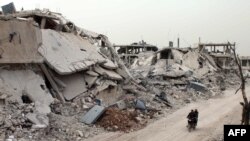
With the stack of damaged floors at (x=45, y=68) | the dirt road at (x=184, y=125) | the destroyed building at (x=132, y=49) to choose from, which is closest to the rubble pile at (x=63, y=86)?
the stack of damaged floors at (x=45, y=68)

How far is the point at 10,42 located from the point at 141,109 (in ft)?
21.8

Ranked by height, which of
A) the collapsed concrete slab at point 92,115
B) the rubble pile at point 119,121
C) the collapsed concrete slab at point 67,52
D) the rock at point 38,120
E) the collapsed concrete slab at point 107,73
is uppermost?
the collapsed concrete slab at point 67,52

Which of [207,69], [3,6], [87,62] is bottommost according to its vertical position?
[207,69]

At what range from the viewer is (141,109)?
18891 millimetres

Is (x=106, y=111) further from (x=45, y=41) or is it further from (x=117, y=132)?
(x=45, y=41)

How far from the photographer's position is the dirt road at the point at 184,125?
48.2 feet

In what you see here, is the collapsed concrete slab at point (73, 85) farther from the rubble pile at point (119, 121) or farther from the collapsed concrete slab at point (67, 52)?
the rubble pile at point (119, 121)

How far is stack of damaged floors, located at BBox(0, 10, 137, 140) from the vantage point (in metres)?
14.9

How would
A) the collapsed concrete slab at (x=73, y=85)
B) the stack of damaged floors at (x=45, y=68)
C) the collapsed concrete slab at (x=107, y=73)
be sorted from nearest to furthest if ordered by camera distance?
the stack of damaged floors at (x=45, y=68)
the collapsed concrete slab at (x=73, y=85)
the collapsed concrete slab at (x=107, y=73)

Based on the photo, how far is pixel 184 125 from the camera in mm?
17234

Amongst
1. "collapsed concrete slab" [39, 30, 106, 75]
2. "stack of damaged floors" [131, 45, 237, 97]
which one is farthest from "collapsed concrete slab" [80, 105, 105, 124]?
"stack of damaged floors" [131, 45, 237, 97]

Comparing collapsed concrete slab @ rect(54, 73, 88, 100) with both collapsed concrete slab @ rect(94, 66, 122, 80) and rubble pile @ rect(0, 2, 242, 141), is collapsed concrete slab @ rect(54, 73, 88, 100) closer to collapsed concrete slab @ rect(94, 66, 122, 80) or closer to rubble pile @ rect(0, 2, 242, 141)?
rubble pile @ rect(0, 2, 242, 141)

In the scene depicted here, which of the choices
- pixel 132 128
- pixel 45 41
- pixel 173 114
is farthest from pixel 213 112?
pixel 45 41

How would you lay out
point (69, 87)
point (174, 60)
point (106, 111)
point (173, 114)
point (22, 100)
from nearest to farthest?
point (22, 100)
point (106, 111)
point (69, 87)
point (173, 114)
point (174, 60)
